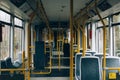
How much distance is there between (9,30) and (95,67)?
4860mm

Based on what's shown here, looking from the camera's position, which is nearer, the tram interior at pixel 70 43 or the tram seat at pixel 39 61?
the tram interior at pixel 70 43

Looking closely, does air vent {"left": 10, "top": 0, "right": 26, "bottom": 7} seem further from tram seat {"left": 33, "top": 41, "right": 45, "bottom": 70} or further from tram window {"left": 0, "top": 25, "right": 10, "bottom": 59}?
tram seat {"left": 33, "top": 41, "right": 45, "bottom": 70}

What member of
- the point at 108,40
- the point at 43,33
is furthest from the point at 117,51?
the point at 43,33

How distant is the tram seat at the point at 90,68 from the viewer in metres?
6.09

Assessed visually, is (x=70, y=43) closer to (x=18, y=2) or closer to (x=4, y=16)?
(x=18, y=2)

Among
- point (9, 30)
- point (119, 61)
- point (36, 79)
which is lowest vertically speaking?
point (36, 79)

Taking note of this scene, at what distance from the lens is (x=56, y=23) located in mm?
17766

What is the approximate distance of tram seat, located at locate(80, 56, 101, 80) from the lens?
20.0 ft

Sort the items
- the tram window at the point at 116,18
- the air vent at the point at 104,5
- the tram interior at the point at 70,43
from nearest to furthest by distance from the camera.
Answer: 1. the tram interior at the point at 70,43
2. the air vent at the point at 104,5
3. the tram window at the point at 116,18

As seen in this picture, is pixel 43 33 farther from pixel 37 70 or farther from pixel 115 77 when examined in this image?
pixel 115 77

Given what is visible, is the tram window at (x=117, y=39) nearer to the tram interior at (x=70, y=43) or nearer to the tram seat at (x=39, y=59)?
the tram interior at (x=70, y=43)

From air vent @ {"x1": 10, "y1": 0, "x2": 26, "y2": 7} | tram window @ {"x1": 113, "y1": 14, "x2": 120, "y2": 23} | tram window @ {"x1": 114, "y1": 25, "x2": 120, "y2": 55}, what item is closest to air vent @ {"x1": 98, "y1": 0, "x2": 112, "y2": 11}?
tram window @ {"x1": 113, "y1": 14, "x2": 120, "y2": 23}

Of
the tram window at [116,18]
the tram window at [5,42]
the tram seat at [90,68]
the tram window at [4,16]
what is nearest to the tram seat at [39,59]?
the tram window at [5,42]

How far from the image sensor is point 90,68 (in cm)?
616
